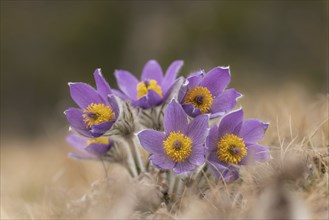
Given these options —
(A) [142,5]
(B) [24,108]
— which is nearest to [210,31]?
(A) [142,5]

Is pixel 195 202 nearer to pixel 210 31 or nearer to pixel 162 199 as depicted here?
pixel 162 199

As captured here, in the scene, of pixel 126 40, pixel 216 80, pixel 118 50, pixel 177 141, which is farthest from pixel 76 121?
pixel 118 50

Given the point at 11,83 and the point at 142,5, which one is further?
the point at 11,83

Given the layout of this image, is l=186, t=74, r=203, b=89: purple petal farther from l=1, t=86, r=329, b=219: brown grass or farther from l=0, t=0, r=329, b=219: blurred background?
l=0, t=0, r=329, b=219: blurred background

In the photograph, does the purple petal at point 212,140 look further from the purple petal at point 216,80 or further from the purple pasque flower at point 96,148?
the purple pasque flower at point 96,148

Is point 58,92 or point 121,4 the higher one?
point 121,4

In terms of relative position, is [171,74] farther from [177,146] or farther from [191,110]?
[177,146]

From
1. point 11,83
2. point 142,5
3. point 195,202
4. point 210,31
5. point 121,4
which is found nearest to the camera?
point 195,202
